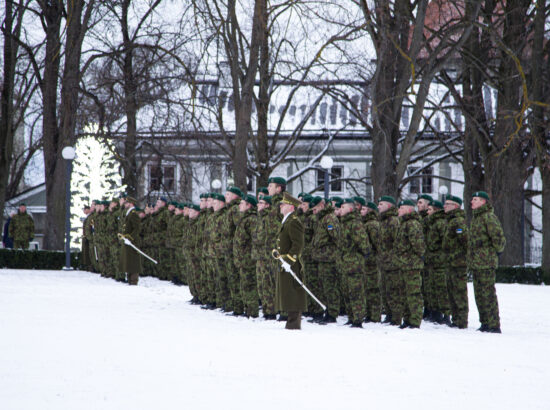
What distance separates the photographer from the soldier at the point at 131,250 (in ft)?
64.1

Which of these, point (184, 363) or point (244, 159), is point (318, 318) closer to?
point (184, 363)

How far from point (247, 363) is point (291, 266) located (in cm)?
325

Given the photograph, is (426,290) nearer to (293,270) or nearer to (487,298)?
(487,298)

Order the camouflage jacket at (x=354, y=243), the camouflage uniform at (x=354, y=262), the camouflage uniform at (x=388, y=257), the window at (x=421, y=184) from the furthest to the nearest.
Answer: the window at (x=421, y=184) < the camouflage uniform at (x=388, y=257) < the camouflage jacket at (x=354, y=243) < the camouflage uniform at (x=354, y=262)

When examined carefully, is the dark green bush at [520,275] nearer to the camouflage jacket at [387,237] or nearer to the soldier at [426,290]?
the soldier at [426,290]

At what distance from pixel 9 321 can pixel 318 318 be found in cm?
444

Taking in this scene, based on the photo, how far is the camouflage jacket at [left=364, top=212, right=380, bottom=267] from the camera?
13.1 metres

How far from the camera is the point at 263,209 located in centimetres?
1301

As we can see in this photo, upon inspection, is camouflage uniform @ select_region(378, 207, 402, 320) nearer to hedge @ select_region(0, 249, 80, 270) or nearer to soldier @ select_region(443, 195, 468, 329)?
soldier @ select_region(443, 195, 468, 329)

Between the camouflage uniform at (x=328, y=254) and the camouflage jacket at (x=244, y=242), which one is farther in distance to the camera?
the camouflage jacket at (x=244, y=242)

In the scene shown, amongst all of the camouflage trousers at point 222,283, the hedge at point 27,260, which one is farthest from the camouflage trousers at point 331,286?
the hedge at point 27,260

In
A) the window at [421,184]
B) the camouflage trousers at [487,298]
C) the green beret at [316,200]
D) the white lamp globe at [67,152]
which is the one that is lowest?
the camouflage trousers at [487,298]

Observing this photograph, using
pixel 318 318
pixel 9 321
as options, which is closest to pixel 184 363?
pixel 9 321

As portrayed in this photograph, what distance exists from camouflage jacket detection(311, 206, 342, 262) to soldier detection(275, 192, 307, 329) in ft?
3.17
